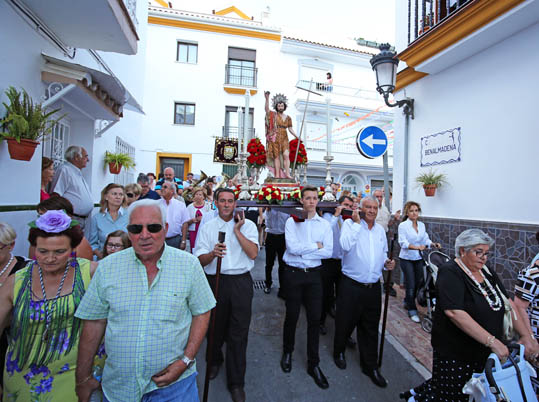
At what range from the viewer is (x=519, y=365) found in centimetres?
191

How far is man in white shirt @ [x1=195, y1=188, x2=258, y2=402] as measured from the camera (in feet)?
9.20

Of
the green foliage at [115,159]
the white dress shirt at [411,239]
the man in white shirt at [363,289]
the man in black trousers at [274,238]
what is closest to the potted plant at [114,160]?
the green foliage at [115,159]

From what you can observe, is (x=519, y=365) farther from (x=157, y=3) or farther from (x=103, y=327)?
(x=157, y=3)

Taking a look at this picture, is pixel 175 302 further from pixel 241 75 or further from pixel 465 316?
pixel 241 75

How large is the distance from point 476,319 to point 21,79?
17.2 ft

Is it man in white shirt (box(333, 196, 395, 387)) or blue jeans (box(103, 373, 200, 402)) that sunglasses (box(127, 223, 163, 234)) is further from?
man in white shirt (box(333, 196, 395, 387))

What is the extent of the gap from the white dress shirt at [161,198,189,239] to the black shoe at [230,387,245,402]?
2909mm

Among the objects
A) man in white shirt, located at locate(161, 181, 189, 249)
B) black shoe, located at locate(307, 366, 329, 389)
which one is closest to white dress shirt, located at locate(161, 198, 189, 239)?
man in white shirt, located at locate(161, 181, 189, 249)

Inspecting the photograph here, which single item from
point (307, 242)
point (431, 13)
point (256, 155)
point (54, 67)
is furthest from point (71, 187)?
point (431, 13)

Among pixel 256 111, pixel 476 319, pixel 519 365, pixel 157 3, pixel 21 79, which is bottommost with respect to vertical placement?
pixel 519 365

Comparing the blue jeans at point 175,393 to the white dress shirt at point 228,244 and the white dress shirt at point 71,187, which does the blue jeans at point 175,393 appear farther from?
the white dress shirt at point 71,187

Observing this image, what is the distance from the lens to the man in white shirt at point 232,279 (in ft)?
9.20

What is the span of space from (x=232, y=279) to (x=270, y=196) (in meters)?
1.22

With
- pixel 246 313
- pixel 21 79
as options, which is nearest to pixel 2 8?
pixel 21 79
